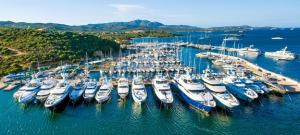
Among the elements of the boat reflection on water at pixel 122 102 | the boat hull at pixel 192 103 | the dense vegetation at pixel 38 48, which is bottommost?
the boat reflection on water at pixel 122 102

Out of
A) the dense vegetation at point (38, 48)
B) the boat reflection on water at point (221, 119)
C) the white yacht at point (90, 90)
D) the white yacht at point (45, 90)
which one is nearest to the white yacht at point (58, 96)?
the white yacht at point (45, 90)

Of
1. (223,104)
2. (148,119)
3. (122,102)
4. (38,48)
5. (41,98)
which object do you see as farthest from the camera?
(38,48)

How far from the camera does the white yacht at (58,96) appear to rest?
149 feet

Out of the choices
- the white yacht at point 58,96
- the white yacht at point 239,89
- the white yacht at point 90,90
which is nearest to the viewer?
the white yacht at point 58,96

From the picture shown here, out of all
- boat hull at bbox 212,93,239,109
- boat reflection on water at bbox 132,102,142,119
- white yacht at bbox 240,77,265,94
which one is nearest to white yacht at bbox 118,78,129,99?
boat reflection on water at bbox 132,102,142,119

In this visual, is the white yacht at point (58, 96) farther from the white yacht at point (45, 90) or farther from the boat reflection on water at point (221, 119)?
the boat reflection on water at point (221, 119)

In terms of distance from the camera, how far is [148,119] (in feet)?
143

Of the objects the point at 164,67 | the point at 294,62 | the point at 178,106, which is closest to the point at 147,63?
the point at 164,67

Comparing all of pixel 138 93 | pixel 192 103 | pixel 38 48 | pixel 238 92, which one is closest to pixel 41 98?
pixel 138 93

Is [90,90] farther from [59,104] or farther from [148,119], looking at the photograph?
[148,119]

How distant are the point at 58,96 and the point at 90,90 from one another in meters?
6.23

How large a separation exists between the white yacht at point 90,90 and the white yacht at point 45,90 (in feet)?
22.3

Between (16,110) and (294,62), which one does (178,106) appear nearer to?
(16,110)

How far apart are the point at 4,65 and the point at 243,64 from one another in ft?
243
